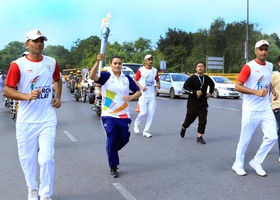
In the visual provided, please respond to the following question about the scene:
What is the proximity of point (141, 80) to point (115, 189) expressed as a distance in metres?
4.55

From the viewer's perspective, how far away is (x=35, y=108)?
4141mm

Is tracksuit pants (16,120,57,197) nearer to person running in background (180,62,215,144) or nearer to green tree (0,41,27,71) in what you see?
person running in background (180,62,215,144)

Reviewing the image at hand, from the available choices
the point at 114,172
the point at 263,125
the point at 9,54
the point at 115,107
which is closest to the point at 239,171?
the point at 263,125

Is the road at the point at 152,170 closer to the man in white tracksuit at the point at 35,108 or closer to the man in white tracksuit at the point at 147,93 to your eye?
the man in white tracksuit at the point at 147,93

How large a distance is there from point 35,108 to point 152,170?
248cm

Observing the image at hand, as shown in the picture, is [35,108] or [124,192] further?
[124,192]

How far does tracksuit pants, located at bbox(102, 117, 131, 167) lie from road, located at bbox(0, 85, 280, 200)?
32cm

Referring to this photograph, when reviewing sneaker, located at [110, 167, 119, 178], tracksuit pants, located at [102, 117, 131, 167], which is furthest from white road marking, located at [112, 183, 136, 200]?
tracksuit pants, located at [102, 117, 131, 167]

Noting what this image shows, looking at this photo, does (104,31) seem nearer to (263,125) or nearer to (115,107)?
(115,107)

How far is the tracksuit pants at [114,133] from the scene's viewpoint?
5.48 meters

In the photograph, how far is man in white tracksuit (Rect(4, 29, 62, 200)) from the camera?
4062 millimetres

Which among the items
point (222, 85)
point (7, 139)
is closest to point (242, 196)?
point (7, 139)

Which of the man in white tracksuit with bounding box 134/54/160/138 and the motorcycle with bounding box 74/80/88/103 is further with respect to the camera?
the motorcycle with bounding box 74/80/88/103

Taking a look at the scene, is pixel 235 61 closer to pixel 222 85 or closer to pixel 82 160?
pixel 222 85
